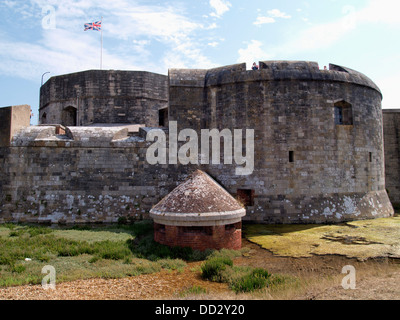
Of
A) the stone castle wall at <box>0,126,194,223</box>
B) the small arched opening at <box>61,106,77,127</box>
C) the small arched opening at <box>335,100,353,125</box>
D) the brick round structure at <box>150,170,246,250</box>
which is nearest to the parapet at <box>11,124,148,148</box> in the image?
the stone castle wall at <box>0,126,194,223</box>

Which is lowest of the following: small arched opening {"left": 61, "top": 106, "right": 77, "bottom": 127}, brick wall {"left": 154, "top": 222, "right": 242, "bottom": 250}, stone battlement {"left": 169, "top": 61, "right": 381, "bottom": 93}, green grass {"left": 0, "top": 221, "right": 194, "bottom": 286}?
green grass {"left": 0, "top": 221, "right": 194, "bottom": 286}

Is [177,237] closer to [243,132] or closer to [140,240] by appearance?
[140,240]

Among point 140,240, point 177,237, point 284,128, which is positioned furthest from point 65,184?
point 284,128

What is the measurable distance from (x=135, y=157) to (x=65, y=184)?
2.95m

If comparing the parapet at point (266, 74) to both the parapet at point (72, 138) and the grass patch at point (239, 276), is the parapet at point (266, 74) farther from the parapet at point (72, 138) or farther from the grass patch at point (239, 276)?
the grass patch at point (239, 276)

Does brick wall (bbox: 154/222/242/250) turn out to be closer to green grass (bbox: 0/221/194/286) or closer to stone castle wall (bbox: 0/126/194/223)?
green grass (bbox: 0/221/194/286)

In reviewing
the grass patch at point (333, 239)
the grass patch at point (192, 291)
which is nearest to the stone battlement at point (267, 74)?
the grass patch at point (333, 239)

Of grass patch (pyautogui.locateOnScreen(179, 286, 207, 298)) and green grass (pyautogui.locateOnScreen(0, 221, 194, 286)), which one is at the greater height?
green grass (pyautogui.locateOnScreen(0, 221, 194, 286))

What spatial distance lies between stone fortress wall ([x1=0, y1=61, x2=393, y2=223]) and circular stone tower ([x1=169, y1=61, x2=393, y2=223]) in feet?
0.14

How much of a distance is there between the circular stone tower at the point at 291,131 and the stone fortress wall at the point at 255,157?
43 millimetres

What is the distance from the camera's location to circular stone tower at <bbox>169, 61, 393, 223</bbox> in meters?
12.1

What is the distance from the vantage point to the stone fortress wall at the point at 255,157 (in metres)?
11.7

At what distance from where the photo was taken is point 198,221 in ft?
27.6

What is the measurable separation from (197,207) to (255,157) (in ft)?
15.2
